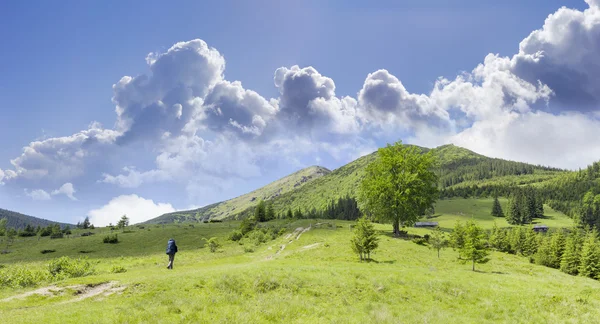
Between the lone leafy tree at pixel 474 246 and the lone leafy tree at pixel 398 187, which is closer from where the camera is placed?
the lone leafy tree at pixel 474 246

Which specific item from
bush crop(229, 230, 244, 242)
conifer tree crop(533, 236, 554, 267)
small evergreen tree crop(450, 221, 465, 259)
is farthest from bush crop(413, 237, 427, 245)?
bush crop(229, 230, 244, 242)

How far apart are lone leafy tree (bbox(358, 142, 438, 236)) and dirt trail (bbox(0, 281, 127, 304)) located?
147 feet

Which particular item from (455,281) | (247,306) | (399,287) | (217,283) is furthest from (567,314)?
(217,283)

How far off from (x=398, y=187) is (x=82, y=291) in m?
50.1

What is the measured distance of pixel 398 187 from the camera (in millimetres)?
56969

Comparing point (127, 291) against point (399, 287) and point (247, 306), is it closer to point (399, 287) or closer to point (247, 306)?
point (247, 306)

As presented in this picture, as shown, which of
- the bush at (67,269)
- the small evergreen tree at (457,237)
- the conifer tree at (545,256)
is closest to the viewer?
the bush at (67,269)

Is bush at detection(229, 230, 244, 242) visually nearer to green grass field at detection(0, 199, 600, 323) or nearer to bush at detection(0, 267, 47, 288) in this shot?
bush at detection(0, 267, 47, 288)

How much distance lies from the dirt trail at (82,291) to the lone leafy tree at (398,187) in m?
44.9

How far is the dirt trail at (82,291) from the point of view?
58.6 ft

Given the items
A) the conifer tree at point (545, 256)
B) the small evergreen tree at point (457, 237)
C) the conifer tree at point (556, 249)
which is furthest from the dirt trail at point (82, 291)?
the conifer tree at point (556, 249)

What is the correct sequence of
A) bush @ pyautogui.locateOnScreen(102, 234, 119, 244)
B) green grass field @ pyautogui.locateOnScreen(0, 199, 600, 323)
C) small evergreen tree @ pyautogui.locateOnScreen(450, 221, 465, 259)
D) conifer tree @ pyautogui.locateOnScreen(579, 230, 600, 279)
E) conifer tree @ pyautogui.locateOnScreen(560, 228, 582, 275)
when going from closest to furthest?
green grass field @ pyautogui.locateOnScreen(0, 199, 600, 323) → small evergreen tree @ pyautogui.locateOnScreen(450, 221, 465, 259) → conifer tree @ pyautogui.locateOnScreen(579, 230, 600, 279) → conifer tree @ pyautogui.locateOnScreen(560, 228, 582, 275) → bush @ pyautogui.locateOnScreen(102, 234, 119, 244)

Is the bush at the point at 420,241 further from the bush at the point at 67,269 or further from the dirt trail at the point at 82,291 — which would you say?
the bush at the point at 67,269

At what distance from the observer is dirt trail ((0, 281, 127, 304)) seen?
703 inches
